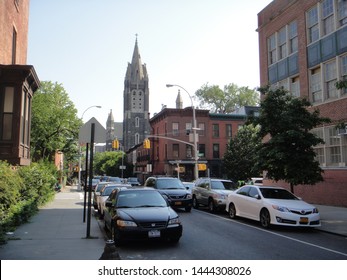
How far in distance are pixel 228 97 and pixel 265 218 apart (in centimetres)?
6308

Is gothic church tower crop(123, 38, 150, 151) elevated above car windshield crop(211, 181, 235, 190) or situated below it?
above

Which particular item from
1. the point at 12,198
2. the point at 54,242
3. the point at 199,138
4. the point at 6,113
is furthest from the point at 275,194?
the point at 199,138

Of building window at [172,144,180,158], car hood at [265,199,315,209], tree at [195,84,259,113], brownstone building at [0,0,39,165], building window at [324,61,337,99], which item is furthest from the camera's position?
tree at [195,84,259,113]

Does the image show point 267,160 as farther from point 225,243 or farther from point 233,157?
point 233,157

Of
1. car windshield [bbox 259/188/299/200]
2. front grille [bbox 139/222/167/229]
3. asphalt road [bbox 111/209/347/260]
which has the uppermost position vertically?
car windshield [bbox 259/188/299/200]

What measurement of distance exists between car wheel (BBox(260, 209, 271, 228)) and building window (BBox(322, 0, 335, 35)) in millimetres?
12744

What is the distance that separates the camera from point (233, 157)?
4238 cm

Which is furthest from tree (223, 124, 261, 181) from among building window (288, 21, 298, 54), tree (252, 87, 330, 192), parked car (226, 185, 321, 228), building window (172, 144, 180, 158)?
parked car (226, 185, 321, 228)

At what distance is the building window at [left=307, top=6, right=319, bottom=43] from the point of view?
21188mm

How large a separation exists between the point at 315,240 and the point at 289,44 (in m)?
17.0

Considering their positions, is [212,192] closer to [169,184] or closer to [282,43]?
[169,184]

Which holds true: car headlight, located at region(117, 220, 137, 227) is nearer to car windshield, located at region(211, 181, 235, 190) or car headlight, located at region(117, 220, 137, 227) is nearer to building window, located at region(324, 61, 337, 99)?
car windshield, located at region(211, 181, 235, 190)

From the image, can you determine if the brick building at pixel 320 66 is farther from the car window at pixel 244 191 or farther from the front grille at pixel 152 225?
the front grille at pixel 152 225

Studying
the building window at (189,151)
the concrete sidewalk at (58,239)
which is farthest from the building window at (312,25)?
the building window at (189,151)
